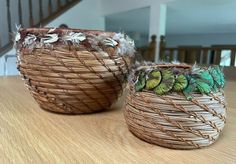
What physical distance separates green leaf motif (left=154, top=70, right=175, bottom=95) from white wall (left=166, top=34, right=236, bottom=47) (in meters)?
6.24

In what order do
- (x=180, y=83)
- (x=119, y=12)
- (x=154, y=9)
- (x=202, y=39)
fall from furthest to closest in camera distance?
1. (x=202, y=39)
2. (x=119, y=12)
3. (x=154, y=9)
4. (x=180, y=83)

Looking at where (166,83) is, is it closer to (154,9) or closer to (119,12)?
(154,9)

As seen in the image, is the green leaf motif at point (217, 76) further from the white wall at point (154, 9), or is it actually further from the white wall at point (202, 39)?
the white wall at point (202, 39)

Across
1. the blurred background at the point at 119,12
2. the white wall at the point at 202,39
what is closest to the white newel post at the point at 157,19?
the blurred background at the point at 119,12

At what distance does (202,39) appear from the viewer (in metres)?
6.50

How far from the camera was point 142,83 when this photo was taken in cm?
26

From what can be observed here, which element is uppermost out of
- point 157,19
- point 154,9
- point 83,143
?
point 154,9

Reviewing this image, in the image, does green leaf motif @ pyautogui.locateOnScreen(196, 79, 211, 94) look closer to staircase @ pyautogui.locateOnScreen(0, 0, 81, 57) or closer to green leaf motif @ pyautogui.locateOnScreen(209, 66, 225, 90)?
green leaf motif @ pyautogui.locateOnScreen(209, 66, 225, 90)

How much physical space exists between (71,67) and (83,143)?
0.39 feet

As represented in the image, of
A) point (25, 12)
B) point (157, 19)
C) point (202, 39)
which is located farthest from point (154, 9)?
point (202, 39)

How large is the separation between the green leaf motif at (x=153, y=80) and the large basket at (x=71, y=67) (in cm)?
12

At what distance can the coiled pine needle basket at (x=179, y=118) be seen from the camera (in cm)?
24

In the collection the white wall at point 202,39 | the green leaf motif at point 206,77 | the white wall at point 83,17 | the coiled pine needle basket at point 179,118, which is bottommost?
the coiled pine needle basket at point 179,118

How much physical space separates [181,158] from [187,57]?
241 centimetres
